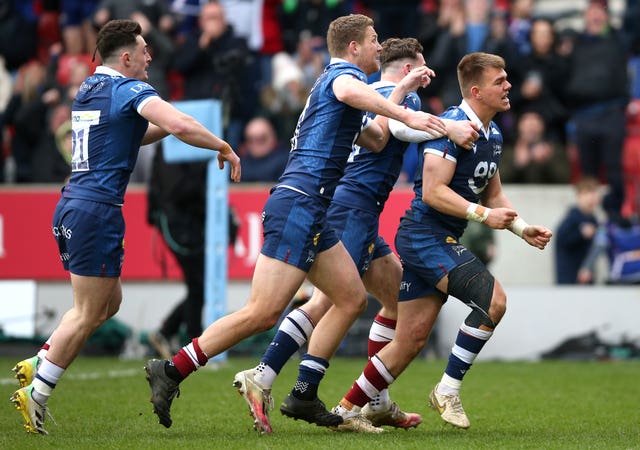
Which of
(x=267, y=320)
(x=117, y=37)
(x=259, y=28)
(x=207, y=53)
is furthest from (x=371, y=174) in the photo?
(x=259, y=28)

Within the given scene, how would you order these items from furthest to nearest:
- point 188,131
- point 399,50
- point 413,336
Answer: point 399,50 → point 413,336 → point 188,131

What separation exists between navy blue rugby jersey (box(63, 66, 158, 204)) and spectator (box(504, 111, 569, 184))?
906 centimetres

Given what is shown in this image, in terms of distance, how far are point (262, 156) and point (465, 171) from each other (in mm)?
8646

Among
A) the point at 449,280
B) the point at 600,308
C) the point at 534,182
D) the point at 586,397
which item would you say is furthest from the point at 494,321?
the point at 534,182

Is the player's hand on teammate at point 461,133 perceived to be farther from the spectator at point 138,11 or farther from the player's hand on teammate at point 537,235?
the spectator at point 138,11

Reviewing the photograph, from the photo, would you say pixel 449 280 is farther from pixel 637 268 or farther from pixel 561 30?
pixel 561 30

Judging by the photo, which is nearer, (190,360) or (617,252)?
(190,360)

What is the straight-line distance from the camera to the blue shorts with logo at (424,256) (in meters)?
8.45

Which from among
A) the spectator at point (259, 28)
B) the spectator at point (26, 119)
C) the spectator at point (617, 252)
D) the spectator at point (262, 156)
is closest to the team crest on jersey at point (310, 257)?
the spectator at point (617, 252)

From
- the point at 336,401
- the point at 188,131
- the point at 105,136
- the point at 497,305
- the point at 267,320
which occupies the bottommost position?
the point at 336,401

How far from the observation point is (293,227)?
803cm

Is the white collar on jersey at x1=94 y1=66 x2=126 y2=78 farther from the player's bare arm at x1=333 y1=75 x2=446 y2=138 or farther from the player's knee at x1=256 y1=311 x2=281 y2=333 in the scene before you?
the player's knee at x1=256 y1=311 x2=281 y2=333

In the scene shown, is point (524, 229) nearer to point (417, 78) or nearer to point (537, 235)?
point (537, 235)

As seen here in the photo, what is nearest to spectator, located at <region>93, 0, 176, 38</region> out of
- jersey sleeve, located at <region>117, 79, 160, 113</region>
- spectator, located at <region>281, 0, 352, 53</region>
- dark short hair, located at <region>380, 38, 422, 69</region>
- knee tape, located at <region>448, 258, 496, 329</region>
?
spectator, located at <region>281, 0, 352, 53</region>
